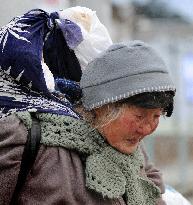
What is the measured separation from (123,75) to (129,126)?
178 millimetres

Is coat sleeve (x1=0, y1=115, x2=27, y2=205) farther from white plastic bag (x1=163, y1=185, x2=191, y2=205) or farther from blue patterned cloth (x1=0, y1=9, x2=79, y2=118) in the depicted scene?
white plastic bag (x1=163, y1=185, x2=191, y2=205)

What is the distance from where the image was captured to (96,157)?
2227mm

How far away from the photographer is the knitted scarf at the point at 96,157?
2166mm

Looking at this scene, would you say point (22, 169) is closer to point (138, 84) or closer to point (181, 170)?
point (138, 84)

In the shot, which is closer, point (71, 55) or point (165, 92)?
point (165, 92)

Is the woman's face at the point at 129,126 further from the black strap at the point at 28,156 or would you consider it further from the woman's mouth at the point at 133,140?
the black strap at the point at 28,156

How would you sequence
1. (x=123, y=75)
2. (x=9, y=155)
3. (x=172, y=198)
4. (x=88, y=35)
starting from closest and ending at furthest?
1. (x=9, y=155)
2. (x=123, y=75)
3. (x=88, y=35)
4. (x=172, y=198)

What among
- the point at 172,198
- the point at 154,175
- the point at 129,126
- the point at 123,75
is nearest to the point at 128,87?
the point at 123,75

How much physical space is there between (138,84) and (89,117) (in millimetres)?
245

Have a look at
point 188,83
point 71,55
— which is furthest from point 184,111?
point 71,55

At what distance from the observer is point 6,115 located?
2.16m

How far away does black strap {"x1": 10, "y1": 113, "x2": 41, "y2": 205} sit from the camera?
6.84 ft

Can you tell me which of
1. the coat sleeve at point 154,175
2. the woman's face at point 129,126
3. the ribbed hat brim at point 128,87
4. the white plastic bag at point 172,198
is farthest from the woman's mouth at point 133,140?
the white plastic bag at point 172,198

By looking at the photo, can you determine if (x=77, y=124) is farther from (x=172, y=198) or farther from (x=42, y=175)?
(x=172, y=198)
